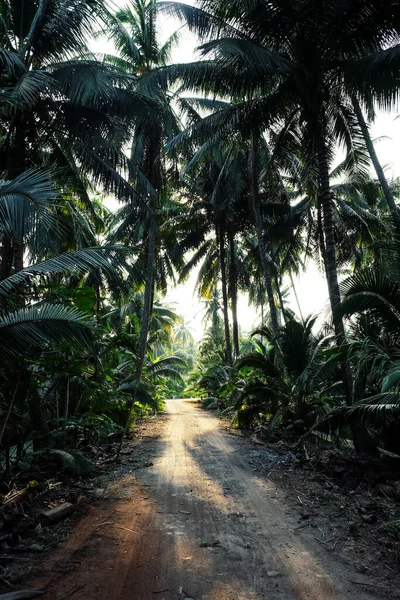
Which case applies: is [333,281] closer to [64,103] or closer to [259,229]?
Result: [259,229]

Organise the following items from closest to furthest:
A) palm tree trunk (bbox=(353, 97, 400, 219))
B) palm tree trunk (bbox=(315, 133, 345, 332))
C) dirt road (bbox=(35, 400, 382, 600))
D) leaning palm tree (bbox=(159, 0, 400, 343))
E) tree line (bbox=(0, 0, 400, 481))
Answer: dirt road (bbox=(35, 400, 382, 600))
tree line (bbox=(0, 0, 400, 481))
leaning palm tree (bbox=(159, 0, 400, 343))
palm tree trunk (bbox=(315, 133, 345, 332))
palm tree trunk (bbox=(353, 97, 400, 219))

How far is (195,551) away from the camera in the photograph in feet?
10.6

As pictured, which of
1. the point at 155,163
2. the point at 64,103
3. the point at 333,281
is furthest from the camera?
the point at 155,163

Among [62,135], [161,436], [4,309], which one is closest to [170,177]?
[62,135]

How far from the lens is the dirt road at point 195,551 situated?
104 inches

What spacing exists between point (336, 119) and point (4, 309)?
9045mm

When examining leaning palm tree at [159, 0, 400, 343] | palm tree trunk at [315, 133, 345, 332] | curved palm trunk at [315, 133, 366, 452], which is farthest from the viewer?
palm tree trunk at [315, 133, 345, 332]

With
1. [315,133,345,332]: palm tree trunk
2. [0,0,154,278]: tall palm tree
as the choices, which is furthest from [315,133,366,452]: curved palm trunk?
[0,0,154,278]: tall palm tree

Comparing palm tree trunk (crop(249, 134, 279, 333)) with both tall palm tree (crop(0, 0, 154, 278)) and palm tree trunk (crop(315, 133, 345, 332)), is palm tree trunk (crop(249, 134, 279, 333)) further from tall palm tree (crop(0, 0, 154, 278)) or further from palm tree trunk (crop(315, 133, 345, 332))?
tall palm tree (crop(0, 0, 154, 278))

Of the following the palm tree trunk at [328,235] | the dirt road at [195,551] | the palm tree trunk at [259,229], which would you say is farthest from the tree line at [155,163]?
the palm tree trunk at [259,229]

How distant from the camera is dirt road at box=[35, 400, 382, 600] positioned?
2.64 m

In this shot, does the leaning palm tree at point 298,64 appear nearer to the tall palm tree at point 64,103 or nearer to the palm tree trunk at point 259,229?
the tall palm tree at point 64,103

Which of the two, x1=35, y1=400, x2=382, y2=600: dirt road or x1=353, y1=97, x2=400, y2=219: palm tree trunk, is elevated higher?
x1=353, y1=97, x2=400, y2=219: palm tree trunk

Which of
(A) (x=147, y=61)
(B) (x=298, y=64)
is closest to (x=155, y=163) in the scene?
(A) (x=147, y=61)
